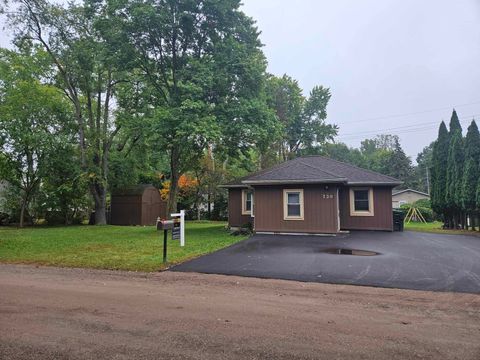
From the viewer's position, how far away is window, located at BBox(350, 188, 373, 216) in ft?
57.0

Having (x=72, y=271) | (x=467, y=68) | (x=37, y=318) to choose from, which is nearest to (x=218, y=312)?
(x=37, y=318)

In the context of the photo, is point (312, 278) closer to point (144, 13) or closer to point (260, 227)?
point (260, 227)

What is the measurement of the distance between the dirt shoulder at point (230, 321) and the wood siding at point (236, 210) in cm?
1170

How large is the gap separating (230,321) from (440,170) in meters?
20.8

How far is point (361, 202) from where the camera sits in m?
17.6

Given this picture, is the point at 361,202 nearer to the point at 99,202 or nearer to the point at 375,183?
the point at 375,183

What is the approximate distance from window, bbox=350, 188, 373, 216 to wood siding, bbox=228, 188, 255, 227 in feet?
18.4

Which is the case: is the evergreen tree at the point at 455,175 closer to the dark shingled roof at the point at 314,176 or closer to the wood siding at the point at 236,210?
the dark shingled roof at the point at 314,176

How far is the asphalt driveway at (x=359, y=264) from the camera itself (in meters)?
7.16

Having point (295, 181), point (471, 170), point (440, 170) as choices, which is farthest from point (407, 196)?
point (295, 181)

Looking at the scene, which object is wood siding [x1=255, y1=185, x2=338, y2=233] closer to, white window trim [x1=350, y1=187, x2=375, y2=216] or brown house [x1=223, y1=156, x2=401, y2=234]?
brown house [x1=223, y1=156, x2=401, y2=234]

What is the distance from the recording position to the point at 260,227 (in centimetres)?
1603

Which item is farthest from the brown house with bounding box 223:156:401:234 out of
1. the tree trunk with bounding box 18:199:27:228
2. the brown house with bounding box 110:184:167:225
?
the tree trunk with bounding box 18:199:27:228

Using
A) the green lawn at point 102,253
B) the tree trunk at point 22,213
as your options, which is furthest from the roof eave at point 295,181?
the tree trunk at point 22,213
